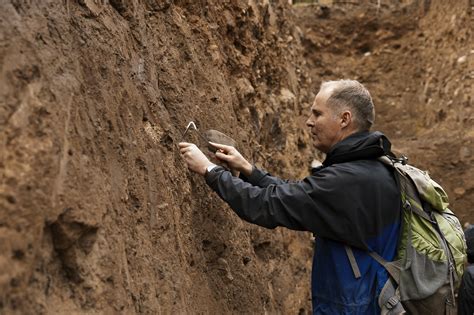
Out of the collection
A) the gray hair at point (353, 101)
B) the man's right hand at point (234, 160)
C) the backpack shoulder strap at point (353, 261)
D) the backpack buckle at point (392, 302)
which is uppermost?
the gray hair at point (353, 101)

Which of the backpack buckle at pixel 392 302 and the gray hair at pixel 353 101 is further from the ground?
the gray hair at pixel 353 101

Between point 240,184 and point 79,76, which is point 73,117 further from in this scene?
point 240,184

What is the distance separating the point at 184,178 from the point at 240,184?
0.41 meters

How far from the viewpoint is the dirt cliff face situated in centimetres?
205

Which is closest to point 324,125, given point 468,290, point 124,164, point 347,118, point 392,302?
point 347,118

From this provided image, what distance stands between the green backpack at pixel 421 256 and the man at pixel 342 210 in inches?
1.8

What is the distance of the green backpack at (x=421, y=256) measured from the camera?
9.70ft

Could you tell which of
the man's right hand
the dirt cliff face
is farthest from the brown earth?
the man's right hand

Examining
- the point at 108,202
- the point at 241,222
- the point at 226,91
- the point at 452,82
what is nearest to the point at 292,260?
the point at 241,222

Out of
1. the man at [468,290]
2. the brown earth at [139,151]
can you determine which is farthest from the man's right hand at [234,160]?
the man at [468,290]

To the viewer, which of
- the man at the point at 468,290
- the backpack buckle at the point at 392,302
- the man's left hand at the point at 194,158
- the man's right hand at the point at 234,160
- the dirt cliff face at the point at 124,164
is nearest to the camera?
the dirt cliff face at the point at 124,164

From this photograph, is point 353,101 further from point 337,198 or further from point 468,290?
point 468,290

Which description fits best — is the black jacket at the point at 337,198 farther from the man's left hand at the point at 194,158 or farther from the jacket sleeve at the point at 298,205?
the man's left hand at the point at 194,158

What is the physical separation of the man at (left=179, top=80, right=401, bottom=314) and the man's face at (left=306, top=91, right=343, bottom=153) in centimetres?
6
